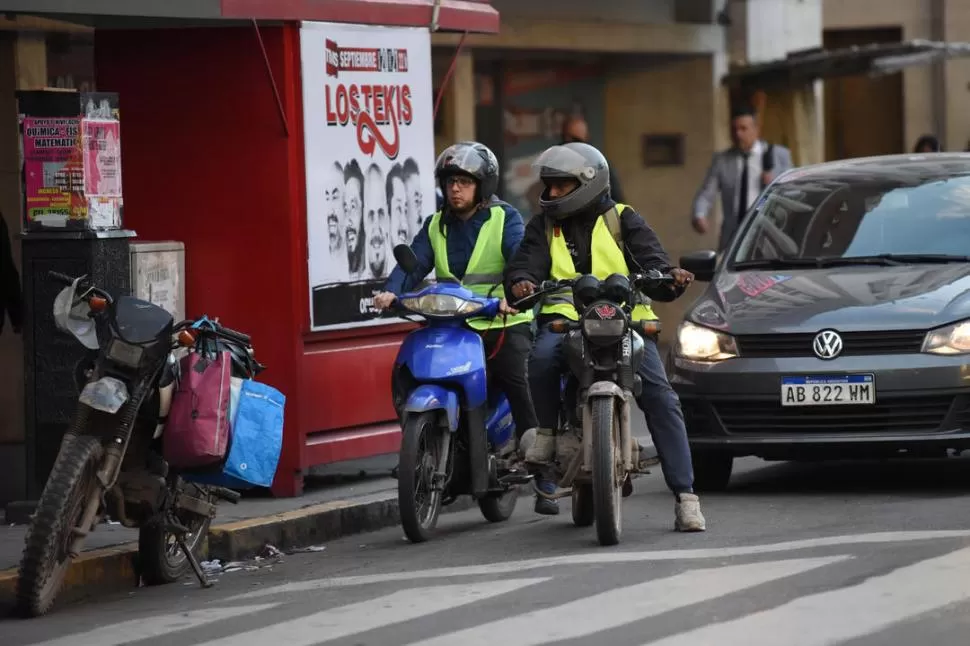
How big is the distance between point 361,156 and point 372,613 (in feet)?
14.7

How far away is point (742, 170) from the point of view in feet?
55.8

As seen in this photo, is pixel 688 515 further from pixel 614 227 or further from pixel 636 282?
pixel 614 227

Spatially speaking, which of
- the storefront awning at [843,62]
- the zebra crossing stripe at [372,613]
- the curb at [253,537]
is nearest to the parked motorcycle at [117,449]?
the curb at [253,537]

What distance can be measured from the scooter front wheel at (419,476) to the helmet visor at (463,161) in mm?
1200

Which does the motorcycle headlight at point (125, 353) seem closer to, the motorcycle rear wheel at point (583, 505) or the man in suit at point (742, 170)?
the motorcycle rear wheel at point (583, 505)

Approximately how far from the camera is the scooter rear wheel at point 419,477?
9867mm

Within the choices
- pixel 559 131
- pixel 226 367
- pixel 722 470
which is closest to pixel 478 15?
pixel 722 470

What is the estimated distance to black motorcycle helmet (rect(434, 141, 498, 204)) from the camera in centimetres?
1062

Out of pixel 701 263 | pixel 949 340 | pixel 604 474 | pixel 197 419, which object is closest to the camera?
pixel 197 419

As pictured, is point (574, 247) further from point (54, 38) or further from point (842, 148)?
point (842, 148)

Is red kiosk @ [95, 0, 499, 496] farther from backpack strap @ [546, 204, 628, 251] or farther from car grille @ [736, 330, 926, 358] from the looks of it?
car grille @ [736, 330, 926, 358]

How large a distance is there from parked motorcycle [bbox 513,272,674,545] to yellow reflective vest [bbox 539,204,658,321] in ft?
0.50

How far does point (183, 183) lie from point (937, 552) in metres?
4.74

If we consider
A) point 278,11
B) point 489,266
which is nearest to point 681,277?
point 489,266
